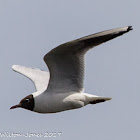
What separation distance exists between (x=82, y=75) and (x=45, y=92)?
30.2 inches

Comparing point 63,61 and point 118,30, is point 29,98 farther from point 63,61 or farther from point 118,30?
point 118,30

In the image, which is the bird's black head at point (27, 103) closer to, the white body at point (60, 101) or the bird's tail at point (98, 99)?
the white body at point (60, 101)

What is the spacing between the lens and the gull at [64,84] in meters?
9.61

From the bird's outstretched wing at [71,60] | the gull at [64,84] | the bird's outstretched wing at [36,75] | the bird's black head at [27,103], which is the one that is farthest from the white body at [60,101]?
the bird's outstretched wing at [36,75]

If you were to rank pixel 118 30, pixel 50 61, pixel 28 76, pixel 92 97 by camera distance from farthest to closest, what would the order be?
1. pixel 28 76
2. pixel 92 97
3. pixel 50 61
4. pixel 118 30

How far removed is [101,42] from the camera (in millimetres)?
9477

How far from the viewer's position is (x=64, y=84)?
10406mm

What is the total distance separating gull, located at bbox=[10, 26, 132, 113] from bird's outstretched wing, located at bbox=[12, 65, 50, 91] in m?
0.65

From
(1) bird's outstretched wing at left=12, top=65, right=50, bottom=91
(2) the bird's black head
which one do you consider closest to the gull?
(2) the bird's black head

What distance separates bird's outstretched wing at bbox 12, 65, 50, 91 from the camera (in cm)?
1164

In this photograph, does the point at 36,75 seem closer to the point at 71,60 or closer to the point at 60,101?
the point at 60,101

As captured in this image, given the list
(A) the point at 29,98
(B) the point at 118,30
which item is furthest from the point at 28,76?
(B) the point at 118,30

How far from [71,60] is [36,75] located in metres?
2.38

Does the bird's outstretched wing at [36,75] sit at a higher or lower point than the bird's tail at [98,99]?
higher
